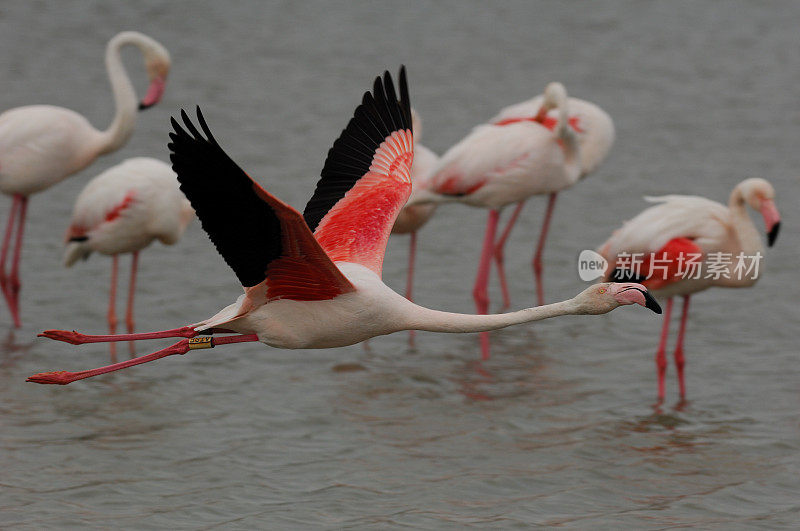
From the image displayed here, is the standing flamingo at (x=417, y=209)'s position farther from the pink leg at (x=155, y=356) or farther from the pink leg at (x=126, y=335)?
the pink leg at (x=126, y=335)

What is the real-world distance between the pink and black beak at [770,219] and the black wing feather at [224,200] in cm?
458

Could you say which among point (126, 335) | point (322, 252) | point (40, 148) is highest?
point (40, 148)

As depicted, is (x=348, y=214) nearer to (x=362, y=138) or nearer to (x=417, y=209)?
(x=362, y=138)

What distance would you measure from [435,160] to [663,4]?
44.1 feet

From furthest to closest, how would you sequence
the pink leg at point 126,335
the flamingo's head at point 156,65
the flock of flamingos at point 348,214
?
the flamingo's head at point 156,65 < the pink leg at point 126,335 < the flock of flamingos at point 348,214

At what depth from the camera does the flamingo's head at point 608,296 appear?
20.7ft

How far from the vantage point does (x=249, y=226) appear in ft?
20.6

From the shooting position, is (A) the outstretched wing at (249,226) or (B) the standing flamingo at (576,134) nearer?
(A) the outstretched wing at (249,226)

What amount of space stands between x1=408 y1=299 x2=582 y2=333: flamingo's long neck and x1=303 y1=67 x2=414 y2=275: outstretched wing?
1002mm

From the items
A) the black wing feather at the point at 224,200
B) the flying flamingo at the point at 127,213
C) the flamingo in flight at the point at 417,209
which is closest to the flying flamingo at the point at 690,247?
the flamingo in flight at the point at 417,209

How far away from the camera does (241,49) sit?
2127cm

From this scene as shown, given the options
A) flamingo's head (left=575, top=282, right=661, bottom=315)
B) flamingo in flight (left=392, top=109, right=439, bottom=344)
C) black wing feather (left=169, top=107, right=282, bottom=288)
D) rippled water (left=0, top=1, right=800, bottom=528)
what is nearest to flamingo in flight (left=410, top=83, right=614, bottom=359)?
flamingo in flight (left=392, top=109, right=439, bottom=344)

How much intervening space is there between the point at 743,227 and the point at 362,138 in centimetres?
325

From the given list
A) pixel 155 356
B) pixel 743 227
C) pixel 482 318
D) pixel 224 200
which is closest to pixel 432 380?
pixel 743 227
